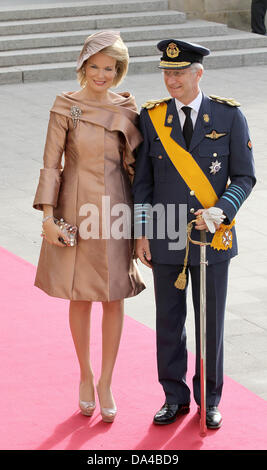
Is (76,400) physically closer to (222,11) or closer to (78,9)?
(78,9)

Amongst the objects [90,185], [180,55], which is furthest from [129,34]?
[180,55]

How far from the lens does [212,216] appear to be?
3.99m

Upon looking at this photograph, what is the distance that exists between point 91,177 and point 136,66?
33.1ft

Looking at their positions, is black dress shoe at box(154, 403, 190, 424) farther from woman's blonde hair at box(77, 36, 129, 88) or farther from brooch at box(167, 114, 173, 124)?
woman's blonde hair at box(77, 36, 129, 88)

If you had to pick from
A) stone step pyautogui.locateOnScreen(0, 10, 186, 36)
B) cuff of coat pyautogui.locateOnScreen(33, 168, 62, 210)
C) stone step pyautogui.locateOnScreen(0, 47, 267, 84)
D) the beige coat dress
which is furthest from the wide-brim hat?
stone step pyautogui.locateOnScreen(0, 10, 186, 36)

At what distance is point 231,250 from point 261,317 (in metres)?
1.57

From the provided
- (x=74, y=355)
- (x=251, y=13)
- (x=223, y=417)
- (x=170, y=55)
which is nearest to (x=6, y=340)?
(x=74, y=355)

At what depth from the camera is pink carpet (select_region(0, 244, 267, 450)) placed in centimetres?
418

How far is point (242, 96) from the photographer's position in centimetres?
1227

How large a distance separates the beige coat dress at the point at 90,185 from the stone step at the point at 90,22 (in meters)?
10.6

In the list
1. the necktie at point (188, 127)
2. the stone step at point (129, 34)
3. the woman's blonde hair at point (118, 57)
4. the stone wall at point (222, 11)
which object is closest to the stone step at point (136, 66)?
the stone step at point (129, 34)

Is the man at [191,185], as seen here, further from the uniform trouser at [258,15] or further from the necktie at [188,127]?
the uniform trouser at [258,15]

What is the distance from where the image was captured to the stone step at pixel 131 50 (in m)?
13.9
